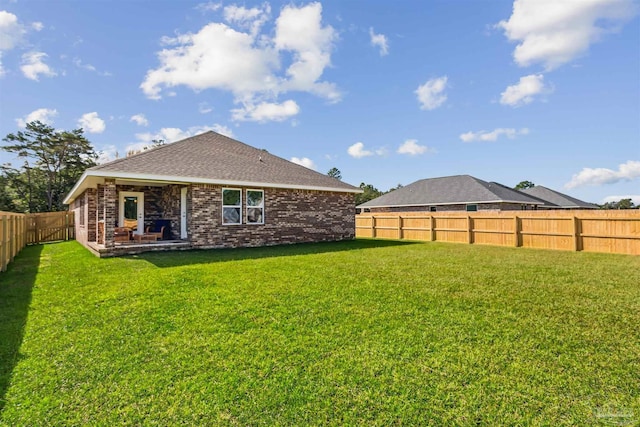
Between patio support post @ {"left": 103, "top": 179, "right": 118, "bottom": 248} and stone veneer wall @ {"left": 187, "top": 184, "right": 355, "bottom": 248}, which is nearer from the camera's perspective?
patio support post @ {"left": 103, "top": 179, "right": 118, "bottom": 248}

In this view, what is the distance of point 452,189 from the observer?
27.0 m

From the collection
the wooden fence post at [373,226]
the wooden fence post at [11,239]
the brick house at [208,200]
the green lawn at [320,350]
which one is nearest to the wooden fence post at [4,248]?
the wooden fence post at [11,239]

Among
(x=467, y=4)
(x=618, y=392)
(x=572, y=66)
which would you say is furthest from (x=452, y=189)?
(x=618, y=392)

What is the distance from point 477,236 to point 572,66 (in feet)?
25.4

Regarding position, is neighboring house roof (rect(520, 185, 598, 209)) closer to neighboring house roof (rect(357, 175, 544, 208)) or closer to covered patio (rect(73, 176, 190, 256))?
neighboring house roof (rect(357, 175, 544, 208))

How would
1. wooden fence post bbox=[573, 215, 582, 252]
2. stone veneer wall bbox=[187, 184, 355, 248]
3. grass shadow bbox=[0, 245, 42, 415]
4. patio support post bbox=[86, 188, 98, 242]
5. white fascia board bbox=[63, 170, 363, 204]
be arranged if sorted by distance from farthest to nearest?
patio support post bbox=[86, 188, 98, 242], wooden fence post bbox=[573, 215, 582, 252], stone veneer wall bbox=[187, 184, 355, 248], white fascia board bbox=[63, 170, 363, 204], grass shadow bbox=[0, 245, 42, 415]

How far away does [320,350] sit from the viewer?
3.87 m

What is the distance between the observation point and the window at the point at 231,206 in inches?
500

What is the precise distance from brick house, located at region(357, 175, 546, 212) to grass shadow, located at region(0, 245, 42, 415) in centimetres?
2501

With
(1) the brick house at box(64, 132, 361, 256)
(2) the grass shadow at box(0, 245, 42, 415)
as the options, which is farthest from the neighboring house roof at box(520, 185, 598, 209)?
(2) the grass shadow at box(0, 245, 42, 415)

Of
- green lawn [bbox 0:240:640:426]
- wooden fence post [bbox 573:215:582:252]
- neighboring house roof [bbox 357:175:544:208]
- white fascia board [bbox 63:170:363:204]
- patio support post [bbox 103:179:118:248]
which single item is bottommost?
green lawn [bbox 0:240:640:426]

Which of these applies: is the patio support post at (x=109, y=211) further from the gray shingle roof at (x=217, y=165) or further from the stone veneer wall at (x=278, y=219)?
the stone veneer wall at (x=278, y=219)

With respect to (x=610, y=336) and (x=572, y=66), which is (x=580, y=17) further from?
(x=610, y=336)

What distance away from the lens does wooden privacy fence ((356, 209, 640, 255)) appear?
11.4 meters
